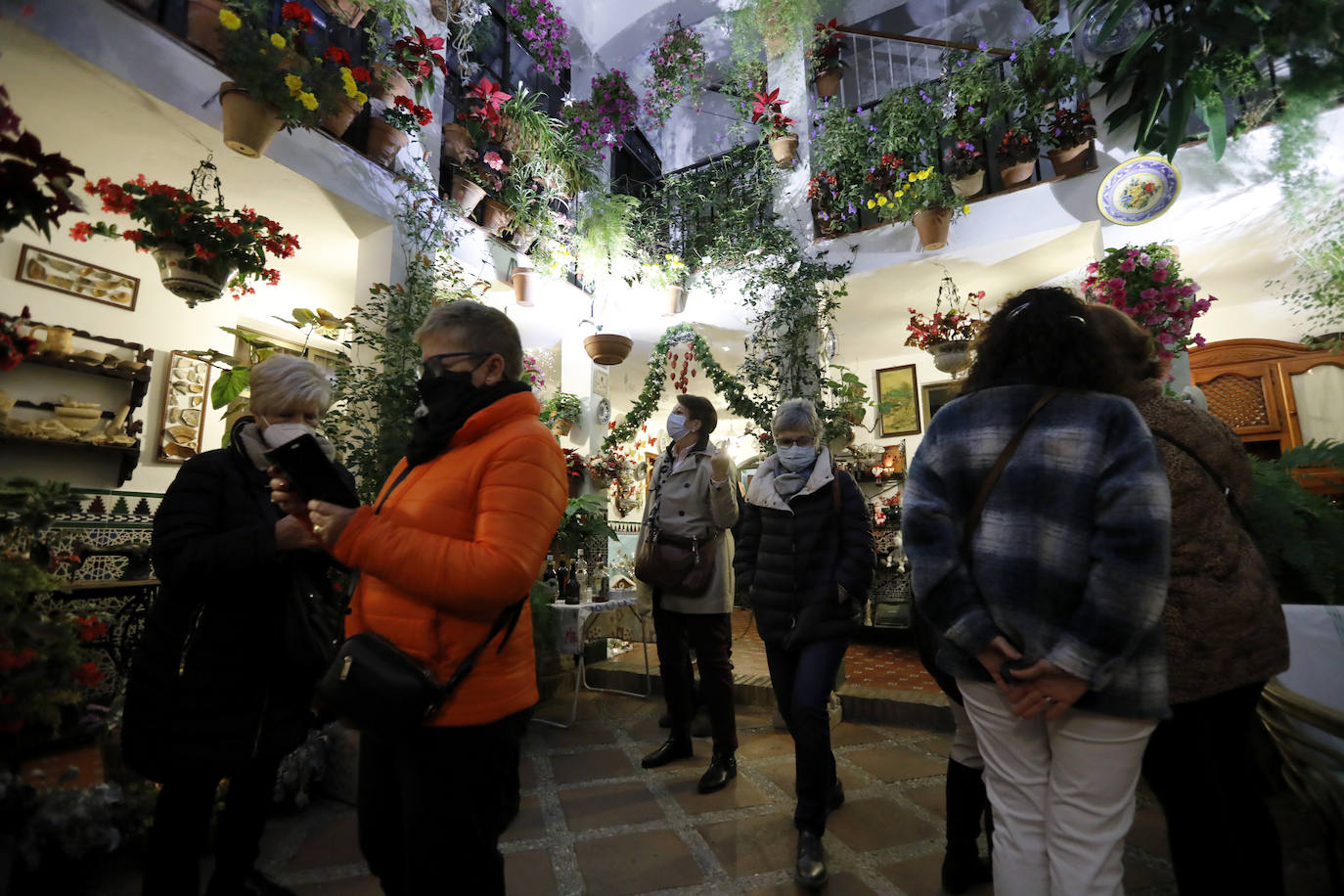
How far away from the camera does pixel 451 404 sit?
131 centimetres

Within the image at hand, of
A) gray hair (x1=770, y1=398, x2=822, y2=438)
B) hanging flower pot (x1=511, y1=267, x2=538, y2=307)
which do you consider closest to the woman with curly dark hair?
gray hair (x1=770, y1=398, x2=822, y2=438)

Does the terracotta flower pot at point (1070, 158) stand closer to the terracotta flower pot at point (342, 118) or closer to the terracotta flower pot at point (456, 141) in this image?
the terracotta flower pot at point (456, 141)

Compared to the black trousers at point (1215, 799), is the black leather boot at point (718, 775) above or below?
below

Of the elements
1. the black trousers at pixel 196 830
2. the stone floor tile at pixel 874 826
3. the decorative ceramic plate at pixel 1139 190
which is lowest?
the stone floor tile at pixel 874 826

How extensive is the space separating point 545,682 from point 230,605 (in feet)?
9.55

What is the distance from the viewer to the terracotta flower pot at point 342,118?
12.8 ft

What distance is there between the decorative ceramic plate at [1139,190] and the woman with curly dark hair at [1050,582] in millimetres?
4864

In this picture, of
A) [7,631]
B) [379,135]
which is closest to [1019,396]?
[7,631]

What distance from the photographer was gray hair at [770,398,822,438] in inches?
104

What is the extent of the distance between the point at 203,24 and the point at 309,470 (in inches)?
144

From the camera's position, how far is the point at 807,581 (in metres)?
2.40

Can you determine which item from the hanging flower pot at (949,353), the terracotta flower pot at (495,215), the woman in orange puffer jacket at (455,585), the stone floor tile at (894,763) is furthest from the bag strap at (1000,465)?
the terracotta flower pot at (495,215)

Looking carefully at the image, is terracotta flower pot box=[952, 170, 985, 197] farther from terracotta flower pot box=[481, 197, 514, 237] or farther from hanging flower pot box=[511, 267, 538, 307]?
terracotta flower pot box=[481, 197, 514, 237]

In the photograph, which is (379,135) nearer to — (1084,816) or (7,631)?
(7,631)
